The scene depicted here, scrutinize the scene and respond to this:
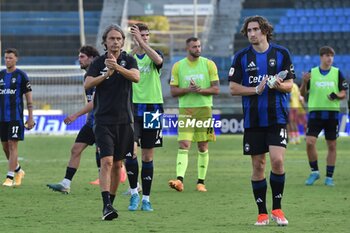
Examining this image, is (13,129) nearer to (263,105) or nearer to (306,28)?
(263,105)

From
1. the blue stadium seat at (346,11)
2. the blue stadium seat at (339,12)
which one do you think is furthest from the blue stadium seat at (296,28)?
the blue stadium seat at (346,11)

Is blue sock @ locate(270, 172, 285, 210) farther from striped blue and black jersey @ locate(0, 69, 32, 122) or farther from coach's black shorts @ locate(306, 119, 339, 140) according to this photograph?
striped blue and black jersey @ locate(0, 69, 32, 122)

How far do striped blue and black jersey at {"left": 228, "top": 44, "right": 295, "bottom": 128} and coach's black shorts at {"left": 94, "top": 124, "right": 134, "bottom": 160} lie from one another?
51.9 inches

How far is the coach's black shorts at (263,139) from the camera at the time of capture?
9711 mm

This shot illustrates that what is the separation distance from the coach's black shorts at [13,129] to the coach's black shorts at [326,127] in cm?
480

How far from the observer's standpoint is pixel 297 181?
15.8 m

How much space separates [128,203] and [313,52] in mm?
29958

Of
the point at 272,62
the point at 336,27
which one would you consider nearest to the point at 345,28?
the point at 336,27

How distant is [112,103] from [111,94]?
0.32 feet

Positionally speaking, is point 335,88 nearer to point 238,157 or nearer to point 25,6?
point 238,157

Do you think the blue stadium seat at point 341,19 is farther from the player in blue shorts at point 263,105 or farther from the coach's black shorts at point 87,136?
the player in blue shorts at point 263,105

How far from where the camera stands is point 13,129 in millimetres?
15055

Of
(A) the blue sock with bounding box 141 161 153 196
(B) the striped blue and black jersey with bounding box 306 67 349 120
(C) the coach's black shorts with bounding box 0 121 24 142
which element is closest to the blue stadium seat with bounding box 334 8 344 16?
(B) the striped blue and black jersey with bounding box 306 67 349 120

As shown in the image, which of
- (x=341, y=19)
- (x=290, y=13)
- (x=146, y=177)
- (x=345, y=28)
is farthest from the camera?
(x=290, y=13)
